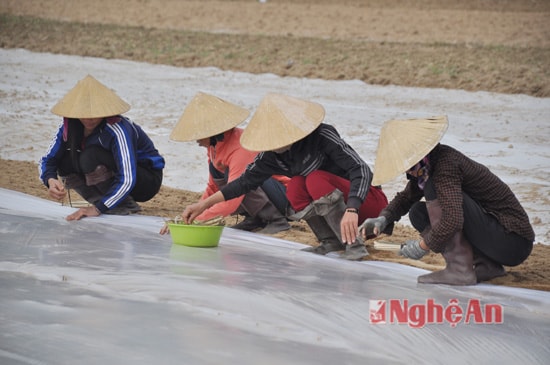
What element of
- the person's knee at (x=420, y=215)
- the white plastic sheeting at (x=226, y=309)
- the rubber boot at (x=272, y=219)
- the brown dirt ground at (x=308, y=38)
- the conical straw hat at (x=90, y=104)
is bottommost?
the white plastic sheeting at (x=226, y=309)

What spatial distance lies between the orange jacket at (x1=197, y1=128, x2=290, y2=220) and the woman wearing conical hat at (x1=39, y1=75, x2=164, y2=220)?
0.49 metres

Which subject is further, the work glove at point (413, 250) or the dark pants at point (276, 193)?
the dark pants at point (276, 193)

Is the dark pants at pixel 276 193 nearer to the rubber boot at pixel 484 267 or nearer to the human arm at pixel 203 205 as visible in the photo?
the human arm at pixel 203 205

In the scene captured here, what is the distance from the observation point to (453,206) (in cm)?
365

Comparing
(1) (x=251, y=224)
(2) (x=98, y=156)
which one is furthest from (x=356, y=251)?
(2) (x=98, y=156)

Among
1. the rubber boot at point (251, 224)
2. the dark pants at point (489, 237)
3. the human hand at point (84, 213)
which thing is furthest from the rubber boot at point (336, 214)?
the human hand at point (84, 213)

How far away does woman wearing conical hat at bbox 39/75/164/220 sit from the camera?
5121 mm

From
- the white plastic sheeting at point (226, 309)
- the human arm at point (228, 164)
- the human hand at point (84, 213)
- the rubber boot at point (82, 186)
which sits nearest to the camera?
the white plastic sheeting at point (226, 309)

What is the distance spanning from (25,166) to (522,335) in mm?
5318

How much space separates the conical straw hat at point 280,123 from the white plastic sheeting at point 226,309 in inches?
22.0

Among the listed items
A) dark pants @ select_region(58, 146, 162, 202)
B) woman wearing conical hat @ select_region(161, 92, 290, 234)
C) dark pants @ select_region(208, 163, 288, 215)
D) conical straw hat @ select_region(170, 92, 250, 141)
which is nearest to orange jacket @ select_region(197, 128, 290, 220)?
woman wearing conical hat @ select_region(161, 92, 290, 234)

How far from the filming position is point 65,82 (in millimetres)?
11633

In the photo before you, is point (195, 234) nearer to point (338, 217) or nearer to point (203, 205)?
point (203, 205)

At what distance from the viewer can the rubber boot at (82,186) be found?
543 cm
